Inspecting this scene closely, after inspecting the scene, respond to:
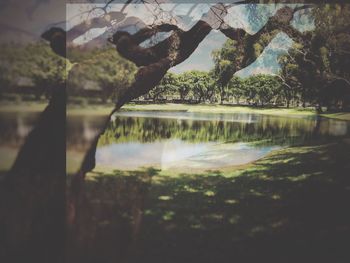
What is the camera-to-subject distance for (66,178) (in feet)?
15.7

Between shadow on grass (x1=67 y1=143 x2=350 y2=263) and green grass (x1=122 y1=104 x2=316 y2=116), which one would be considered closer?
shadow on grass (x1=67 y1=143 x2=350 y2=263)

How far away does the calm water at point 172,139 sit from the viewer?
471 cm

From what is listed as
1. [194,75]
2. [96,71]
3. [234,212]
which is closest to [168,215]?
[234,212]

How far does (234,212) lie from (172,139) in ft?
3.62

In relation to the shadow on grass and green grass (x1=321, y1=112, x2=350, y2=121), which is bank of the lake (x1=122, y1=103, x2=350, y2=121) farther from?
the shadow on grass

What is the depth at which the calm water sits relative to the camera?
15.5ft

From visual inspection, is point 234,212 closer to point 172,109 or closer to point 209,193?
point 209,193

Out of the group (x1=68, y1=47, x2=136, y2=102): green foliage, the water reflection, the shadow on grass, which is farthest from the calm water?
(x1=68, y1=47, x2=136, y2=102): green foliage

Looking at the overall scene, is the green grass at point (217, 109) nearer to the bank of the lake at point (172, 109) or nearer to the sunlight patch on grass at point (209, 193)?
the bank of the lake at point (172, 109)

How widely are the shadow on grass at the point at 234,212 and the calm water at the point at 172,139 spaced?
0.13m

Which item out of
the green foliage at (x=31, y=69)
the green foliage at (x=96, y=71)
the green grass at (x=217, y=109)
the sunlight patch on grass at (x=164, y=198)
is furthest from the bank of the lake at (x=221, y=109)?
the sunlight patch on grass at (x=164, y=198)

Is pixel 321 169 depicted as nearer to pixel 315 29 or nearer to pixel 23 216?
pixel 315 29

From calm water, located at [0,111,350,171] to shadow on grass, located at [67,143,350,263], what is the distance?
0.13 meters

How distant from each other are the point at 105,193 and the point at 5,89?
168cm
